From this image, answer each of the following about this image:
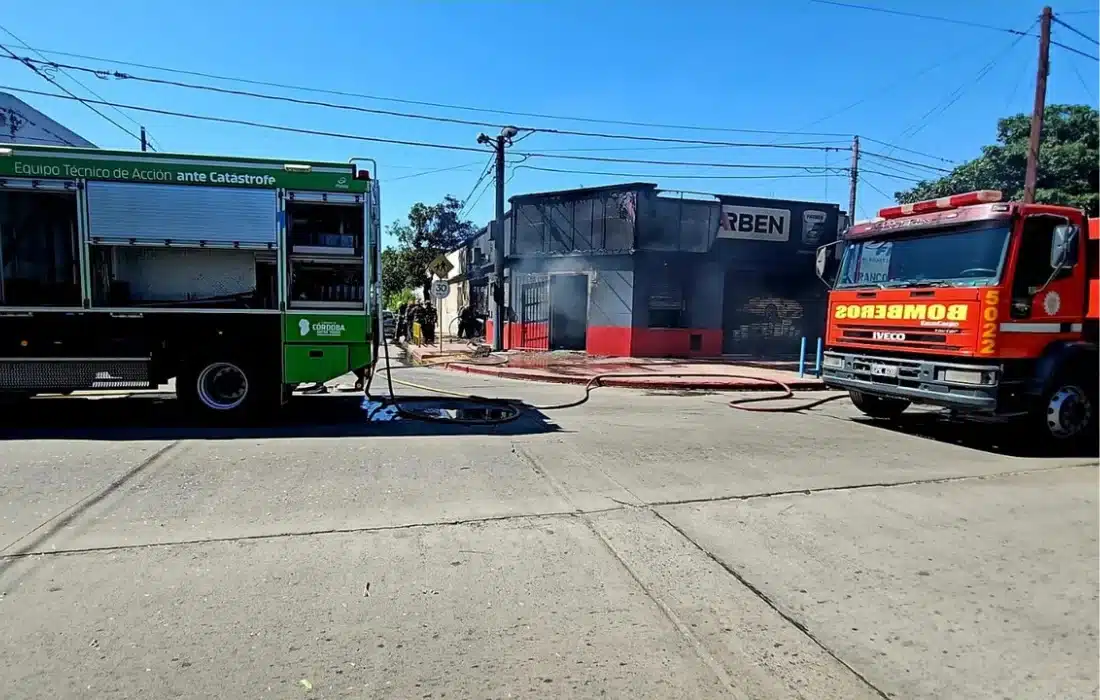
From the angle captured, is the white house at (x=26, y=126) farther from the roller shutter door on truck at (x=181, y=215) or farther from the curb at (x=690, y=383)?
the curb at (x=690, y=383)

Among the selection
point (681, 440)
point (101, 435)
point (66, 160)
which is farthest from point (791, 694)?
point (66, 160)

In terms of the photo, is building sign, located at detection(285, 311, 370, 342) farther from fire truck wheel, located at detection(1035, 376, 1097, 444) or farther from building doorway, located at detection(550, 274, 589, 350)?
building doorway, located at detection(550, 274, 589, 350)

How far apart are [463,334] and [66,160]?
805 inches

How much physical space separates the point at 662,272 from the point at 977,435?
10246 mm

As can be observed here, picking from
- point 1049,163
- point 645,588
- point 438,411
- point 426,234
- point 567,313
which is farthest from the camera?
point 426,234

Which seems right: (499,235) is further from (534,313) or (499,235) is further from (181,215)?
(181,215)

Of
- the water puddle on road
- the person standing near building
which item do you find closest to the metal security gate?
the person standing near building

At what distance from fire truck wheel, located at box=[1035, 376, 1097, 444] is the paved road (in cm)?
65

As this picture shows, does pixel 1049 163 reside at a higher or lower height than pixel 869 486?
higher

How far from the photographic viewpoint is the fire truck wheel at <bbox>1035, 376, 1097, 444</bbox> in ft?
24.7

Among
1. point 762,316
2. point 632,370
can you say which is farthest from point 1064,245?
point 762,316

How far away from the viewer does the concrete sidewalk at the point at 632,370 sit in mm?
12914

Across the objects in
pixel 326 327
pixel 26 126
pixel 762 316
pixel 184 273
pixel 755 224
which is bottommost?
pixel 326 327

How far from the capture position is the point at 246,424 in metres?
7.88
